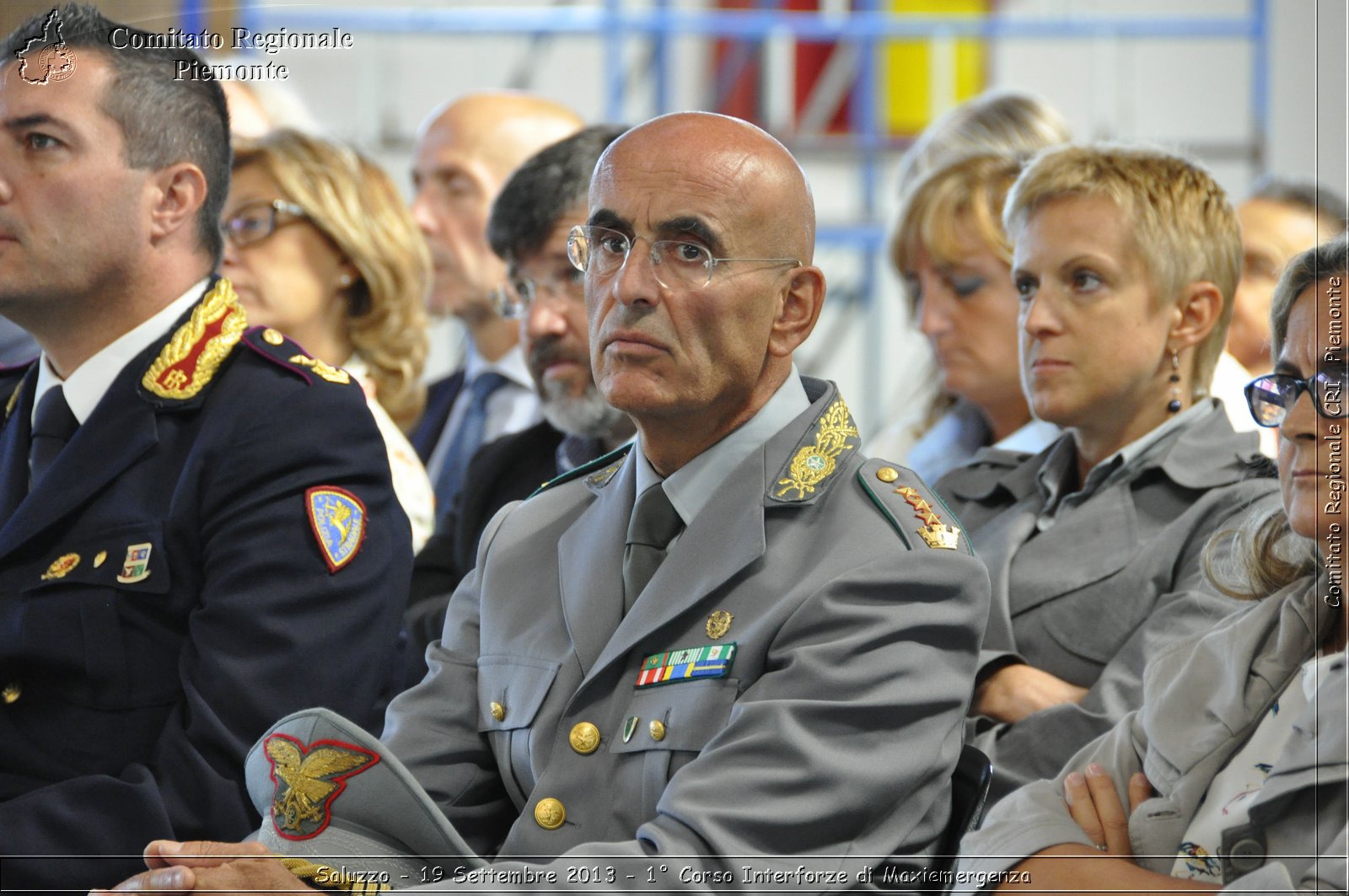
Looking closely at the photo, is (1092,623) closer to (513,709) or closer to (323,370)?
(513,709)

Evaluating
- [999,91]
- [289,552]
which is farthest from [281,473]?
[999,91]

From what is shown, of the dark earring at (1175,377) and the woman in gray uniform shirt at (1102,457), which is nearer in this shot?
the woman in gray uniform shirt at (1102,457)

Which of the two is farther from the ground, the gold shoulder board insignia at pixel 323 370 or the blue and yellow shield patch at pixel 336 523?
the gold shoulder board insignia at pixel 323 370

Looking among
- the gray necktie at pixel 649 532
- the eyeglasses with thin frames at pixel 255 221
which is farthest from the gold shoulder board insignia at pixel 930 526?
the eyeglasses with thin frames at pixel 255 221

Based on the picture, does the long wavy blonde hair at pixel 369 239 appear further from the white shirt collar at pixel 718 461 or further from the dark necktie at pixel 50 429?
the white shirt collar at pixel 718 461

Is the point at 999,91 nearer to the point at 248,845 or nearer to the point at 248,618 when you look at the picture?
the point at 248,618

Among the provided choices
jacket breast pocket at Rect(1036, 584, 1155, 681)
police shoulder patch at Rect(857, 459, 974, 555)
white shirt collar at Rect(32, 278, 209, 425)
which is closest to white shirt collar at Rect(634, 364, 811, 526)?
police shoulder patch at Rect(857, 459, 974, 555)

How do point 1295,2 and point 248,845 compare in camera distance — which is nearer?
point 248,845

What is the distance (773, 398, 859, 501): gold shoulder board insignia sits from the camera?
6.81 feet

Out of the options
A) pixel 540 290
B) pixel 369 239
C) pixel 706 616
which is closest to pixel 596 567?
pixel 706 616

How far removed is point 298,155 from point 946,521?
2165 mm

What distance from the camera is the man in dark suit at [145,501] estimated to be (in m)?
2.34

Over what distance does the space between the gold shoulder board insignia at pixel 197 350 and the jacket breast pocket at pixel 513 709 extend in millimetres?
767

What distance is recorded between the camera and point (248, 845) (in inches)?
76.2
